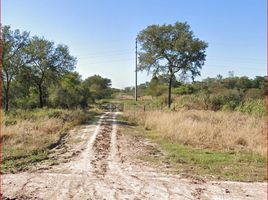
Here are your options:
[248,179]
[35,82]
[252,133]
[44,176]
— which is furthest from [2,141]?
[35,82]

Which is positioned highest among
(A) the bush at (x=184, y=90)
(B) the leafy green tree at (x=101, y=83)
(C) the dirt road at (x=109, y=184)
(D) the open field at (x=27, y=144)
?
(B) the leafy green tree at (x=101, y=83)

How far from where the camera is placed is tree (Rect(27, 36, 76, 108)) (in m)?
36.8

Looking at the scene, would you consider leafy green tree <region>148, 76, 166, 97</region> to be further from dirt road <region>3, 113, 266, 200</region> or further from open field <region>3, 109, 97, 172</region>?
dirt road <region>3, 113, 266, 200</region>

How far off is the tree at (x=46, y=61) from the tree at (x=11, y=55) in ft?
6.09

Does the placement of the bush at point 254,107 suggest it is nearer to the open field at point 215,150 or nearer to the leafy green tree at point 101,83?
the open field at point 215,150

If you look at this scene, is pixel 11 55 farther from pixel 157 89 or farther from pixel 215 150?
pixel 157 89

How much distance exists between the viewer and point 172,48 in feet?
128

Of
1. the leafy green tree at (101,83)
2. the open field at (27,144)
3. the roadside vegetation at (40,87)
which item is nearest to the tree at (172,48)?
the roadside vegetation at (40,87)

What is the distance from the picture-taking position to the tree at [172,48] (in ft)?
126

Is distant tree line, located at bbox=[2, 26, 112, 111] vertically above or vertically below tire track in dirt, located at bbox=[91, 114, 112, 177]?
above

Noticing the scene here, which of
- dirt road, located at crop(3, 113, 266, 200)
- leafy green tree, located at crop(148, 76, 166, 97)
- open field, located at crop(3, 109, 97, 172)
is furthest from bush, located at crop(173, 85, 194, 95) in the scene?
dirt road, located at crop(3, 113, 266, 200)

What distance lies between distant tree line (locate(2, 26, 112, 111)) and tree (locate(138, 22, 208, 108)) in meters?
9.13

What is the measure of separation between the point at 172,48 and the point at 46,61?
1422 cm

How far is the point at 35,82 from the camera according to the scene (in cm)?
3828
